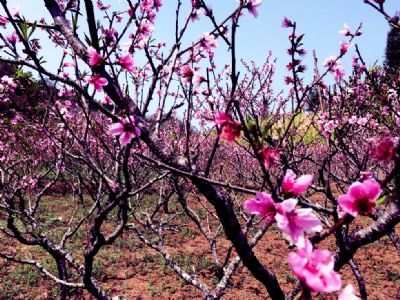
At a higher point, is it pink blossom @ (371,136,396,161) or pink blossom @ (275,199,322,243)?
pink blossom @ (371,136,396,161)

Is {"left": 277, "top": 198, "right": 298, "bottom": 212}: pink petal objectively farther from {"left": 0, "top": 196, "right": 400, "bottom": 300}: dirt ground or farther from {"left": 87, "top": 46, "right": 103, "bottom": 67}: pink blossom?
{"left": 0, "top": 196, "right": 400, "bottom": 300}: dirt ground

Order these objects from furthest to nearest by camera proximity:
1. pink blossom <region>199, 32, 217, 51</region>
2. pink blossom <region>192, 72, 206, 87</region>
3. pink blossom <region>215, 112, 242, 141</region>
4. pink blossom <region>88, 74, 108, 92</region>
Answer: pink blossom <region>199, 32, 217, 51</region>
pink blossom <region>192, 72, 206, 87</region>
pink blossom <region>88, 74, 108, 92</region>
pink blossom <region>215, 112, 242, 141</region>

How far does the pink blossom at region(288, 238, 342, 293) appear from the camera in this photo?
31.0 inches

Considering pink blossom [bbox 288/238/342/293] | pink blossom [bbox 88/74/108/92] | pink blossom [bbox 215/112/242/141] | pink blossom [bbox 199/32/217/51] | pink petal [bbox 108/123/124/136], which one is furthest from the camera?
pink blossom [bbox 199/32/217/51]

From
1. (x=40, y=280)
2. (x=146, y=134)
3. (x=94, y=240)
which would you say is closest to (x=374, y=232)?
(x=146, y=134)

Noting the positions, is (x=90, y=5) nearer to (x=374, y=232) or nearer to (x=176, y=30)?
(x=176, y=30)

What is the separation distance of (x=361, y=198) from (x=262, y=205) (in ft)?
0.90

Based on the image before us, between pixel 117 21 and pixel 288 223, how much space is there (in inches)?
146

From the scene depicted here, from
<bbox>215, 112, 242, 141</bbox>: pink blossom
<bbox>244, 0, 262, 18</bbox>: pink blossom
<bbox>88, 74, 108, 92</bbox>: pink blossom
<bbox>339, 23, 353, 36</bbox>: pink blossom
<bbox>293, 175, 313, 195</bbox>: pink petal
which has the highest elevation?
<bbox>339, 23, 353, 36</bbox>: pink blossom

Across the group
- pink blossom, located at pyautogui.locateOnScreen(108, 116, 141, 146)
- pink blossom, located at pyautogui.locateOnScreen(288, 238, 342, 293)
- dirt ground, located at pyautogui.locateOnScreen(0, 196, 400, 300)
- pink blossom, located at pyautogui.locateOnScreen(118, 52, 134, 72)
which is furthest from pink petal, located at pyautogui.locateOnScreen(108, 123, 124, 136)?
dirt ground, located at pyautogui.locateOnScreen(0, 196, 400, 300)

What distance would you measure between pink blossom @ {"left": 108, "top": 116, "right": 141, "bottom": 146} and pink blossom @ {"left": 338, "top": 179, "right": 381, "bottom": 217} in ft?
3.47

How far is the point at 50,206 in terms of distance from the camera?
11555 mm

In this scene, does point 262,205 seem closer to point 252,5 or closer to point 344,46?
point 252,5

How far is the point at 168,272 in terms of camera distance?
6.93m
